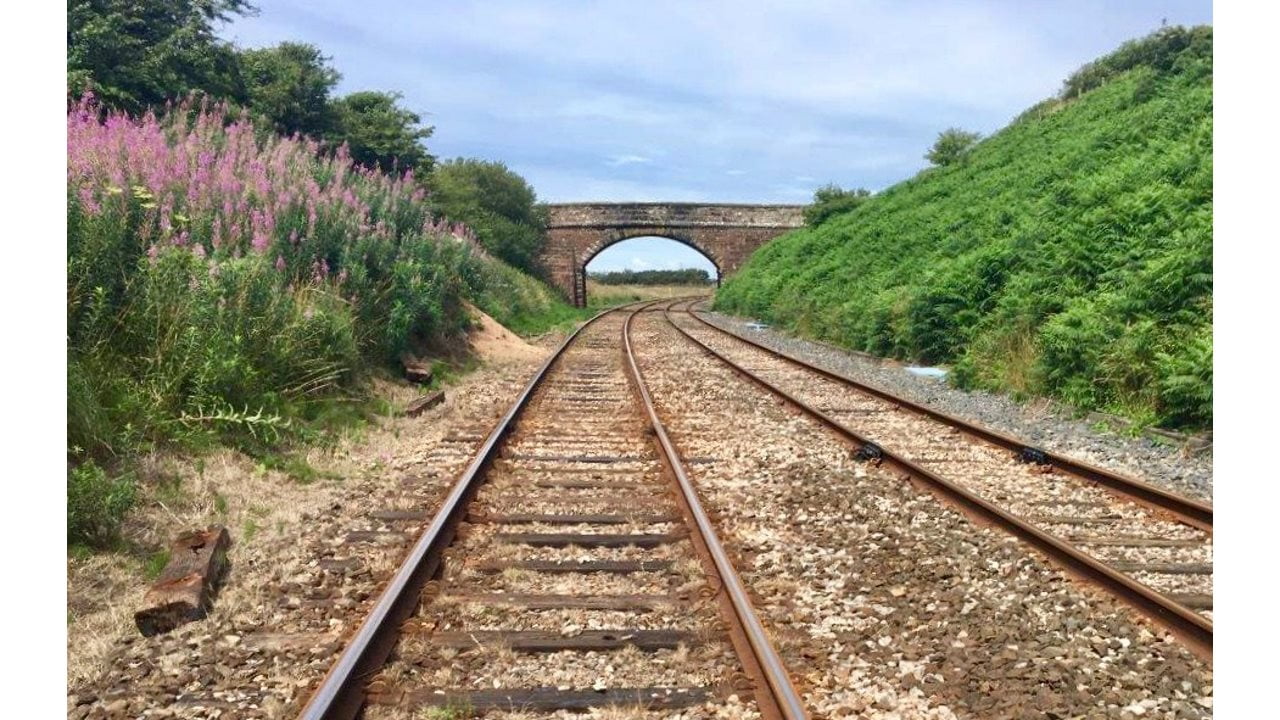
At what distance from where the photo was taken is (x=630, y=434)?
8.63 m

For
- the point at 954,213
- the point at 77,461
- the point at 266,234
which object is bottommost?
the point at 77,461

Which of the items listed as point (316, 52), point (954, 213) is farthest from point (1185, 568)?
point (316, 52)

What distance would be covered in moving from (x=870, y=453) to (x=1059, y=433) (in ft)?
9.65

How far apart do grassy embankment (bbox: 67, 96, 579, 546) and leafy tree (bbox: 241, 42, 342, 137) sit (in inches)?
387

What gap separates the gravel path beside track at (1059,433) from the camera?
23.4 ft

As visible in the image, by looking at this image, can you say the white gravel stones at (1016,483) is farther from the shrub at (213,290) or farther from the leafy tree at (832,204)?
the leafy tree at (832,204)

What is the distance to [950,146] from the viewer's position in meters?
39.6

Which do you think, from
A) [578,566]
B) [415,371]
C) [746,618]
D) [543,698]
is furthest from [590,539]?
[415,371]

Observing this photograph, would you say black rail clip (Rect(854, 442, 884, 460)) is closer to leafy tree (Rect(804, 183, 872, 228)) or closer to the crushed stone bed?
the crushed stone bed

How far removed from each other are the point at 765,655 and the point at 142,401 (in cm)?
522

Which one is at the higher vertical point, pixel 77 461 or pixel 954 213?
pixel 954 213

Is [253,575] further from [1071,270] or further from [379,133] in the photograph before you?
[379,133]

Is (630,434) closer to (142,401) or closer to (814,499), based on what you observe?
(814,499)

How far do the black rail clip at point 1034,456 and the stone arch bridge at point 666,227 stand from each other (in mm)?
50759
